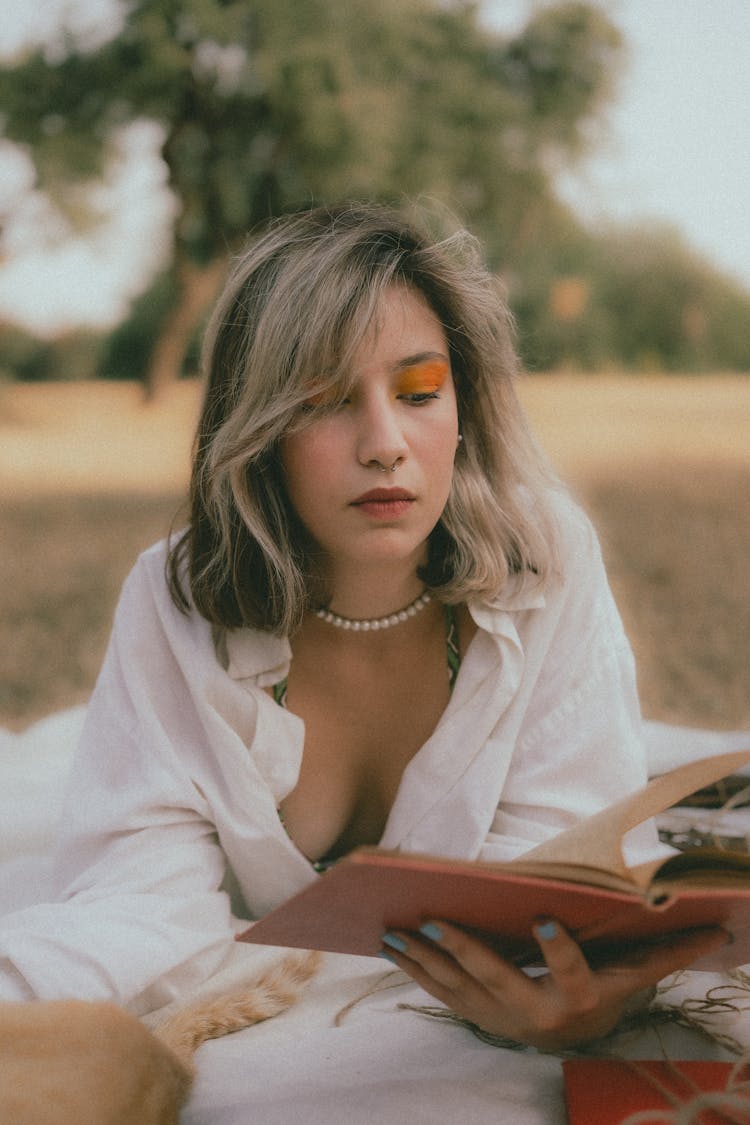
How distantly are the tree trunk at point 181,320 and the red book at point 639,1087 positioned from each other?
8.15 metres

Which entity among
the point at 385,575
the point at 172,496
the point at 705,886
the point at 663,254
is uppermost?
the point at 663,254

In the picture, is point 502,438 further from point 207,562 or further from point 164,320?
point 164,320

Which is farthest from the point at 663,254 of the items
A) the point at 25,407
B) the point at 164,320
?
the point at 25,407

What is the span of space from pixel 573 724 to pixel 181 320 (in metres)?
7.91

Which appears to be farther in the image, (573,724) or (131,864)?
(573,724)

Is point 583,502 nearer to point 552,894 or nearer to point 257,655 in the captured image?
point 257,655

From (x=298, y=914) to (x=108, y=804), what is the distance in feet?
2.19

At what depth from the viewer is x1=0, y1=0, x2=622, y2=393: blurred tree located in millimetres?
7879

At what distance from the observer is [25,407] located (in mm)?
9281

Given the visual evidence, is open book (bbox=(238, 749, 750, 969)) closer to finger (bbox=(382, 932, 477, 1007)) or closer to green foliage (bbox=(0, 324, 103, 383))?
finger (bbox=(382, 932, 477, 1007))

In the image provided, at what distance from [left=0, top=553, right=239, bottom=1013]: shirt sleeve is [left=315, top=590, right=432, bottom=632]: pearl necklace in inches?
9.5

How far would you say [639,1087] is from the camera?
108 cm

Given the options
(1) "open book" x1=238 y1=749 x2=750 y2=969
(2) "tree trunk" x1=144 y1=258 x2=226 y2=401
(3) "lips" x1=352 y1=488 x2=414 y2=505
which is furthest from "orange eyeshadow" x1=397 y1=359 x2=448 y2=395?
(2) "tree trunk" x1=144 y1=258 x2=226 y2=401

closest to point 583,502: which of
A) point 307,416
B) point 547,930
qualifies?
point 307,416
